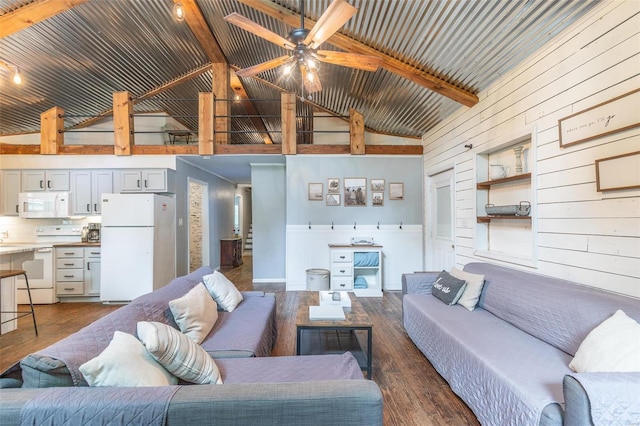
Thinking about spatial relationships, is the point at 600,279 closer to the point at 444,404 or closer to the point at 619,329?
the point at 619,329

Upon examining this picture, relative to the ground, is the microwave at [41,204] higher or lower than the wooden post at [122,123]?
lower

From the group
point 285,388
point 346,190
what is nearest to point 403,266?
point 346,190

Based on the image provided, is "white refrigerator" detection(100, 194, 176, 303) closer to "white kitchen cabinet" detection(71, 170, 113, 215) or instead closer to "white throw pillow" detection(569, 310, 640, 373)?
"white kitchen cabinet" detection(71, 170, 113, 215)

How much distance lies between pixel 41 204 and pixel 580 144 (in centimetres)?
722

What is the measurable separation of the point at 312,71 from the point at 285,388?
267 centimetres

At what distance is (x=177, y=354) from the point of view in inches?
53.5

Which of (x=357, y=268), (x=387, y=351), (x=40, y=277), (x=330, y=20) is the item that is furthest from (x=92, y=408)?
(x=40, y=277)

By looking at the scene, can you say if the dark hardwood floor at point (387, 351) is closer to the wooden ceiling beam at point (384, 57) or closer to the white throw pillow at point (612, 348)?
the white throw pillow at point (612, 348)

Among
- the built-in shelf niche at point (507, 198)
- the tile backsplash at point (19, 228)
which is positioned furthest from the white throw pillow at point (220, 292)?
the tile backsplash at point (19, 228)

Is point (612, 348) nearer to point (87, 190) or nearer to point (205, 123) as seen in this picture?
point (205, 123)

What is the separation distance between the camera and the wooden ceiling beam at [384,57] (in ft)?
11.1

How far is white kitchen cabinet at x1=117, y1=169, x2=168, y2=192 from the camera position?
4.86 m

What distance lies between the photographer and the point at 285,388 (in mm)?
1091

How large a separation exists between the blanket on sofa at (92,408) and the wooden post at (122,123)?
186 inches
